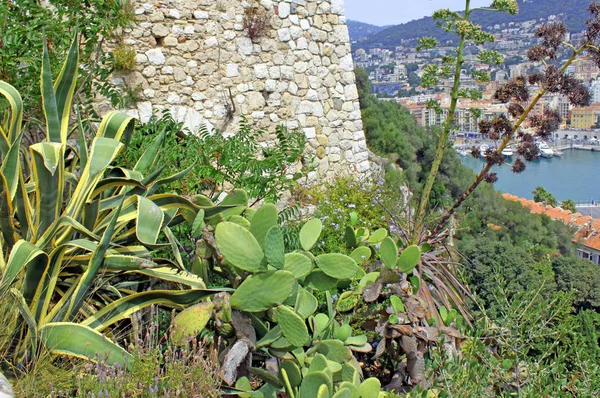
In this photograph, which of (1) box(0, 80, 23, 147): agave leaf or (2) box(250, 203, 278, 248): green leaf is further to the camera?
(2) box(250, 203, 278, 248): green leaf

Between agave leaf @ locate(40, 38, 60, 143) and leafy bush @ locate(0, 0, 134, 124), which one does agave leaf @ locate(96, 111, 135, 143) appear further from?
leafy bush @ locate(0, 0, 134, 124)

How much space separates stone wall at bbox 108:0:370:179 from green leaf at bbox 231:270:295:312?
2.87 metres

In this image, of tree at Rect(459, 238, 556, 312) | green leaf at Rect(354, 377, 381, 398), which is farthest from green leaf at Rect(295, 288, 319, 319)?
tree at Rect(459, 238, 556, 312)

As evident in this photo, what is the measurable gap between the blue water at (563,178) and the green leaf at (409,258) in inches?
1285

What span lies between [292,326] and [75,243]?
994 mm

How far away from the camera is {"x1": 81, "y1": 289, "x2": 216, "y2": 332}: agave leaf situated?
7.92 ft

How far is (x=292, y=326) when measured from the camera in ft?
7.87

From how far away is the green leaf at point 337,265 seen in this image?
2746 millimetres

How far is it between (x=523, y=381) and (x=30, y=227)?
7.81ft

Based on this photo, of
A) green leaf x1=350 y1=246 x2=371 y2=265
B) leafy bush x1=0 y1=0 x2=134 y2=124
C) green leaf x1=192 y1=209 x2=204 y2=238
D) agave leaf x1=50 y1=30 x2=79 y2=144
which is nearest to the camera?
green leaf x1=192 y1=209 x2=204 y2=238

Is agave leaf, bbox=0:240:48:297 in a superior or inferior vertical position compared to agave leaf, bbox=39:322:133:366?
superior

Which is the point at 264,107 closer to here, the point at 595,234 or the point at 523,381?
the point at 523,381

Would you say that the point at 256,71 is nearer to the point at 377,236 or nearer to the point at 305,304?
the point at 377,236

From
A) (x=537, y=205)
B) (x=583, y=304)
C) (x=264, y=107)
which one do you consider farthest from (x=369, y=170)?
(x=537, y=205)
